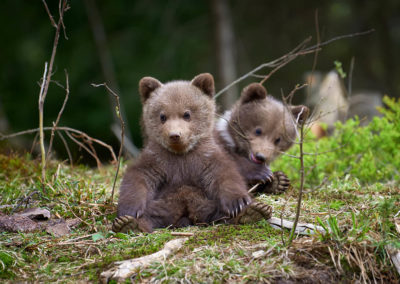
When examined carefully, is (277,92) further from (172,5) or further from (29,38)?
(29,38)

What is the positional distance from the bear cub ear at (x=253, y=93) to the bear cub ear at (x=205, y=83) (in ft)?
2.95

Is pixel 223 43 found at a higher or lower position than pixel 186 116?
higher

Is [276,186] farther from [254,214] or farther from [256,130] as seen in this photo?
[254,214]

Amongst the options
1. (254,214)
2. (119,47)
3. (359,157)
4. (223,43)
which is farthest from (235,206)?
(119,47)

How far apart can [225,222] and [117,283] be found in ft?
4.11

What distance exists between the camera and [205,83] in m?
4.49

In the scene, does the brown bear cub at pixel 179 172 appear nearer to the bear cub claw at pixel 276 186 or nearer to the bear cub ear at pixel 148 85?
the bear cub ear at pixel 148 85

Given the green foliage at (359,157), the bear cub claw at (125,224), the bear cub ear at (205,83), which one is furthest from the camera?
the green foliage at (359,157)

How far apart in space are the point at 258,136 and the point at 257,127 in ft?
0.35

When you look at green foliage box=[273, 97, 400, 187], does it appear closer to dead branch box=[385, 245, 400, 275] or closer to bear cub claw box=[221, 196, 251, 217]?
bear cub claw box=[221, 196, 251, 217]

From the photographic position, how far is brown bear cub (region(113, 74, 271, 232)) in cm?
375

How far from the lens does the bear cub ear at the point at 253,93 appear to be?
5.26 metres

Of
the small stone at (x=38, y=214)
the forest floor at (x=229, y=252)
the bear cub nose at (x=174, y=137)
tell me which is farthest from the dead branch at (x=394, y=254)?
the small stone at (x=38, y=214)

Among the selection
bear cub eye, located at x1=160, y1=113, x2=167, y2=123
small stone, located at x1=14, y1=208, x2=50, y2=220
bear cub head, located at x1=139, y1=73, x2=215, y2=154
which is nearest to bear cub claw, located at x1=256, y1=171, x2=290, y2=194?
bear cub head, located at x1=139, y1=73, x2=215, y2=154
